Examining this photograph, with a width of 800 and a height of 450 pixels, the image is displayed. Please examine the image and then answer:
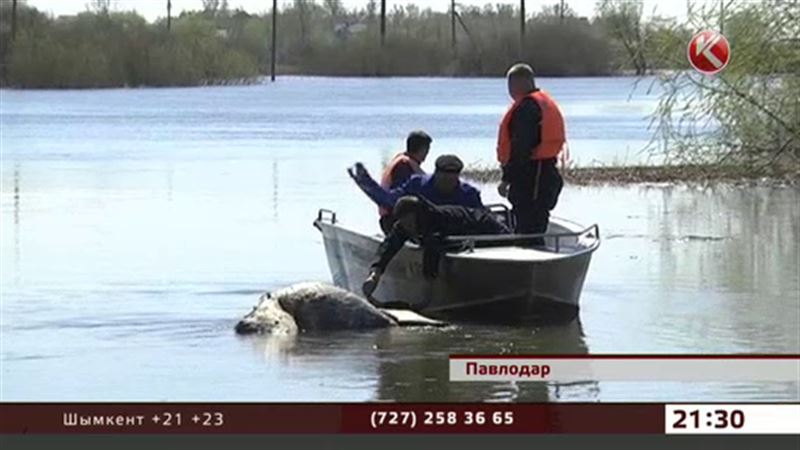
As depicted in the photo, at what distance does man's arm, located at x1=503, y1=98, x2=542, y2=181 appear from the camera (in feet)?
16.5

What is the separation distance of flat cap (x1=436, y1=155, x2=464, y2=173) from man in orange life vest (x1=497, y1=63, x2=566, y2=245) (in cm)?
12

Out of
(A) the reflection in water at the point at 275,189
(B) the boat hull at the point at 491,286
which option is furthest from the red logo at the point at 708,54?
(A) the reflection in water at the point at 275,189

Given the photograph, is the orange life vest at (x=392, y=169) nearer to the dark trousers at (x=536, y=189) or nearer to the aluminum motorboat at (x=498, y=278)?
the aluminum motorboat at (x=498, y=278)

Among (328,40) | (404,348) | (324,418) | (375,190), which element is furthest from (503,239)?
(324,418)

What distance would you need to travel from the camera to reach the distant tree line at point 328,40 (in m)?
3.57

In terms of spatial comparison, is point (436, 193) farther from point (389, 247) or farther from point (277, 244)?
point (277, 244)

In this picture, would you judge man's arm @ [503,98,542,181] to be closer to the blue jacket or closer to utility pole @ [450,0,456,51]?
the blue jacket

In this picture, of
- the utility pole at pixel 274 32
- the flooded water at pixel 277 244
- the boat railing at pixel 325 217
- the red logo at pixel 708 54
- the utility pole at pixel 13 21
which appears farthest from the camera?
the boat railing at pixel 325 217

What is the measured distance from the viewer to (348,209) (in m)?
6.42

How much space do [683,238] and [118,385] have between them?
368 centimetres

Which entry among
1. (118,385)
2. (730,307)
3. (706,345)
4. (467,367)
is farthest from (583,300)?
(467,367)

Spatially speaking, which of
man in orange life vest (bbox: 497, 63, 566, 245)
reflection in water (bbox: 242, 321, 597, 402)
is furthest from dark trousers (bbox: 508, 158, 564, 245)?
reflection in water (bbox: 242, 321, 597, 402)

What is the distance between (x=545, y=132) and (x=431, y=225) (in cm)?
41

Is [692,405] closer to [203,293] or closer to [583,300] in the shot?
[583,300]
